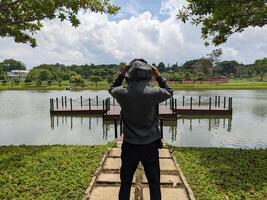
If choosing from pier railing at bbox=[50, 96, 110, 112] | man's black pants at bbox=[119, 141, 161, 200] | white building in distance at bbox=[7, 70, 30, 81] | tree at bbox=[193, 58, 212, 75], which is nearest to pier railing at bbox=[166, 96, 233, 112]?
pier railing at bbox=[50, 96, 110, 112]

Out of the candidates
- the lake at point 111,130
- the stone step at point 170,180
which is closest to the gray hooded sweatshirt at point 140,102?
the stone step at point 170,180

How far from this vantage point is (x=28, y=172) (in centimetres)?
627

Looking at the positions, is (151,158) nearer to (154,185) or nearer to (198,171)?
(154,185)

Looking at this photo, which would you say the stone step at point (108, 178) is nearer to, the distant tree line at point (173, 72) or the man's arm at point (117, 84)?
Answer: the man's arm at point (117, 84)

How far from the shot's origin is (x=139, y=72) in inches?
132

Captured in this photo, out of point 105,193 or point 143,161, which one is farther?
point 105,193

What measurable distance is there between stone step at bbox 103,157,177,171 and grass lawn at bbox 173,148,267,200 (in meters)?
0.24

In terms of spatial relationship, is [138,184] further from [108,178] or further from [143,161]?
[143,161]

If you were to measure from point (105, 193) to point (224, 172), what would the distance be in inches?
102

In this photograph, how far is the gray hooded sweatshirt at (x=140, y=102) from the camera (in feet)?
10.8

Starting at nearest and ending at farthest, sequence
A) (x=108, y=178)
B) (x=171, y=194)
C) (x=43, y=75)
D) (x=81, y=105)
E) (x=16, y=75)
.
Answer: (x=171, y=194)
(x=108, y=178)
(x=81, y=105)
(x=43, y=75)
(x=16, y=75)

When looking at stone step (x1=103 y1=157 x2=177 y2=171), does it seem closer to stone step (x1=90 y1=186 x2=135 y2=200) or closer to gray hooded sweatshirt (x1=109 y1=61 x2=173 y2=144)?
stone step (x1=90 y1=186 x2=135 y2=200)

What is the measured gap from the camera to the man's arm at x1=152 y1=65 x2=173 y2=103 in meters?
3.33

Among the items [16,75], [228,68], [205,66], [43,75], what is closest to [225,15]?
[43,75]
